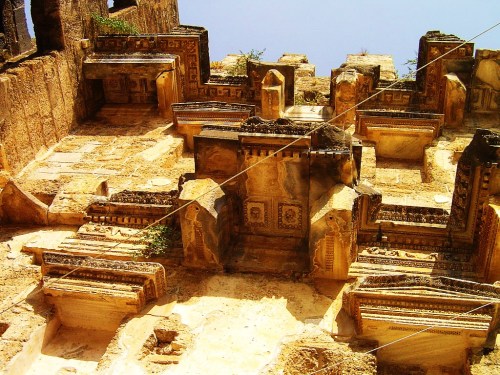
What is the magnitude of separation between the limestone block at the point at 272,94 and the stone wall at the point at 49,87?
403cm

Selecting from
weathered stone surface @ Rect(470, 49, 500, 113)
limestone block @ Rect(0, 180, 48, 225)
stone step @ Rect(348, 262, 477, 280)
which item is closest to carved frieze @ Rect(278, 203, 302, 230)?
stone step @ Rect(348, 262, 477, 280)

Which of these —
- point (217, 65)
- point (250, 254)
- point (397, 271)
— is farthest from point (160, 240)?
point (217, 65)

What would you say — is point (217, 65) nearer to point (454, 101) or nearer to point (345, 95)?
point (345, 95)

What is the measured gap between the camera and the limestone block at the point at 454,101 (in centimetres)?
1208

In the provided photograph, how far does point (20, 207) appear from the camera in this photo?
28.2 feet

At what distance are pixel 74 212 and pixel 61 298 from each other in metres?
1.84

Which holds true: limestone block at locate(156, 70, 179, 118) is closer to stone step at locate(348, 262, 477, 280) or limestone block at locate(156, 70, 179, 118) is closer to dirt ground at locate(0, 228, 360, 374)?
dirt ground at locate(0, 228, 360, 374)

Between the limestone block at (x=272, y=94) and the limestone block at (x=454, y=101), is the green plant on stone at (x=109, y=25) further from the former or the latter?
the limestone block at (x=454, y=101)

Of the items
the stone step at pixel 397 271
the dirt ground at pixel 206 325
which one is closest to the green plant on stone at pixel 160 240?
the dirt ground at pixel 206 325

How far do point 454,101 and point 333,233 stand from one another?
21.7 ft

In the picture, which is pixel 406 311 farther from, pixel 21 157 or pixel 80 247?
pixel 21 157

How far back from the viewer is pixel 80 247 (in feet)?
26.0

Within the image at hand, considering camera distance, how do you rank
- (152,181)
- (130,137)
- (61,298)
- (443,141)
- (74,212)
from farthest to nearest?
(130,137) → (443,141) → (152,181) → (74,212) → (61,298)

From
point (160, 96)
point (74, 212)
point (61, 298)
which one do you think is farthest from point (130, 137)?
point (61, 298)
